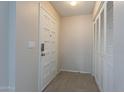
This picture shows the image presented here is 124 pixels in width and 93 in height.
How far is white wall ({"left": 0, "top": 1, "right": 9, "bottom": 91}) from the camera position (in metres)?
1.92

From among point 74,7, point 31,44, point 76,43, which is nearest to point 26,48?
point 31,44

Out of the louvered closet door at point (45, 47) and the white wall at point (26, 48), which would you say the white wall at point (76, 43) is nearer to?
the louvered closet door at point (45, 47)

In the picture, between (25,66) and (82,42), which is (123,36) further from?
(82,42)

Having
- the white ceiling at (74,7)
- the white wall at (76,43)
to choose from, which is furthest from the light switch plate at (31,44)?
the white wall at (76,43)

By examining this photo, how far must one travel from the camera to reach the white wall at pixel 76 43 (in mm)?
5668

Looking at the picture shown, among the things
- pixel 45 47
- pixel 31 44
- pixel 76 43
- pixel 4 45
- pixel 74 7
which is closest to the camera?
pixel 4 45

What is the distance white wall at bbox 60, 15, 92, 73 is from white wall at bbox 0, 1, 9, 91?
4.11 meters

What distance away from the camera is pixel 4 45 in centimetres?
195

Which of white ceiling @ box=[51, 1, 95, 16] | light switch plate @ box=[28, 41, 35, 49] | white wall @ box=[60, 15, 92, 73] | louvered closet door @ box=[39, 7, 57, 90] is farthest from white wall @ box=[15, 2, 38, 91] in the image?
white wall @ box=[60, 15, 92, 73]

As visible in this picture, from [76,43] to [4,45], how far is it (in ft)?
13.6

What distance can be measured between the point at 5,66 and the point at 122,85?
5.02ft

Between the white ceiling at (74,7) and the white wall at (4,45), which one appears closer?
the white wall at (4,45)

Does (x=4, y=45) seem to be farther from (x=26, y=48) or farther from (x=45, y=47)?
(x=45, y=47)

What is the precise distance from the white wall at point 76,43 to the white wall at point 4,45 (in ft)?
13.5
